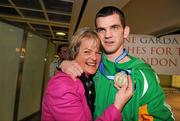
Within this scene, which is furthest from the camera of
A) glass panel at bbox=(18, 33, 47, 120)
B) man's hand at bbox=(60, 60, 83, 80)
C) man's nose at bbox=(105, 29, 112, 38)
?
glass panel at bbox=(18, 33, 47, 120)

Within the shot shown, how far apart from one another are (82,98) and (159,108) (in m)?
0.36

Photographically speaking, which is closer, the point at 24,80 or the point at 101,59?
the point at 101,59

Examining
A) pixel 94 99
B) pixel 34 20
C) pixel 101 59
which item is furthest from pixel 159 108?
pixel 34 20

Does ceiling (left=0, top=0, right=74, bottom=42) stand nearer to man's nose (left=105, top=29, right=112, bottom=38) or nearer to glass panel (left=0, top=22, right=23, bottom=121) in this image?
glass panel (left=0, top=22, right=23, bottom=121)

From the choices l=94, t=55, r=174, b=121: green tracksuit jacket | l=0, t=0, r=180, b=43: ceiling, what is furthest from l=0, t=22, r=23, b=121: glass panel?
l=94, t=55, r=174, b=121: green tracksuit jacket

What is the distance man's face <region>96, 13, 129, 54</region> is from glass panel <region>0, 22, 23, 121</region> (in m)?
2.01

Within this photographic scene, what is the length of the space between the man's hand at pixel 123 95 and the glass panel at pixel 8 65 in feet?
7.37

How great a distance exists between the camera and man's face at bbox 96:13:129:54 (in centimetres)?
123

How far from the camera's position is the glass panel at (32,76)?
3791 mm

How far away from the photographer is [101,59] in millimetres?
1320

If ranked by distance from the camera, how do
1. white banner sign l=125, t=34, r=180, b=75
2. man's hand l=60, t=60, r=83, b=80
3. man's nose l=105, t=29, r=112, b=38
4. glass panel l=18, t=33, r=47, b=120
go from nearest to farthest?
man's hand l=60, t=60, r=83, b=80, man's nose l=105, t=29, r=112, b=38, white banner sign l=125, t=34, r=180, b=75, glass panel l=18, t=33, r=47, b=120

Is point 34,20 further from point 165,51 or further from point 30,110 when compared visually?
point 165,51

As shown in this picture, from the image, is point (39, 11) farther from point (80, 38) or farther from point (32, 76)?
point (80, 38)

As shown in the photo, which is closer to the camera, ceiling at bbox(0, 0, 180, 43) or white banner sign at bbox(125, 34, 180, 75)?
white banner sign at bbox(125, 34, 180, 75)
